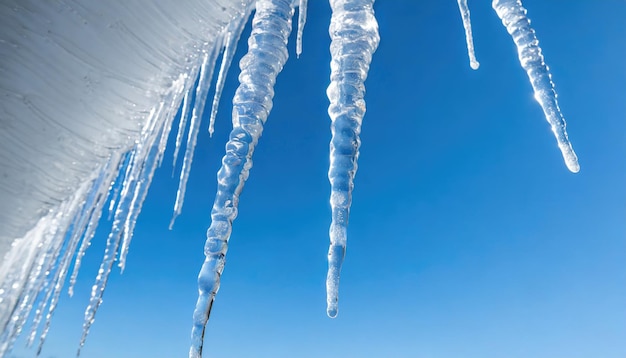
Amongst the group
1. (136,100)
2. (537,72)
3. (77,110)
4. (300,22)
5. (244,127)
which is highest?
(300,22)

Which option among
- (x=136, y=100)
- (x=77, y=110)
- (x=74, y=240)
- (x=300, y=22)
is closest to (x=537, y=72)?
(x=300, y=22)

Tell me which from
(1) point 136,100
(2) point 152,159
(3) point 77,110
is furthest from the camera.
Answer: (2) point 152,159

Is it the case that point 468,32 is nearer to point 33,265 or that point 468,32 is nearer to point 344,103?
point 344,103

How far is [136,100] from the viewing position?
1535mm

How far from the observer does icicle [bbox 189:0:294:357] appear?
100cm

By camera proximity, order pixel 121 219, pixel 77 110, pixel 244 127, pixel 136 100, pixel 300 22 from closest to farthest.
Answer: pixel 244 127
pixel 77 110
pixel 136 100
pixel 300 22
pixel 121 219

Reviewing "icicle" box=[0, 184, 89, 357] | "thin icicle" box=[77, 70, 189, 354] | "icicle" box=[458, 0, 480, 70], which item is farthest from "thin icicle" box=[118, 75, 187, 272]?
"icicle" box=[458, 0, 480, 70]

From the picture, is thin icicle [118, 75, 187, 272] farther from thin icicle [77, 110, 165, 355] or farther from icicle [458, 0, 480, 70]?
icicle [458, 0, 480, 70]

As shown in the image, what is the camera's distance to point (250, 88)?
1.28m

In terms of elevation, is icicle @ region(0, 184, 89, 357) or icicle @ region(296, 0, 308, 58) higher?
icicle @ region(296, 0, 308, 58)

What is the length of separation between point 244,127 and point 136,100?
0.58 m

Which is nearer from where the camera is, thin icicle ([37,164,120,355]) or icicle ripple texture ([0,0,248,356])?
icicle ripple texture ([0,0,248,356])

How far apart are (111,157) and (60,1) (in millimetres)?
751

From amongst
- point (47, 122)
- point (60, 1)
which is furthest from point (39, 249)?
point (60, 1)
